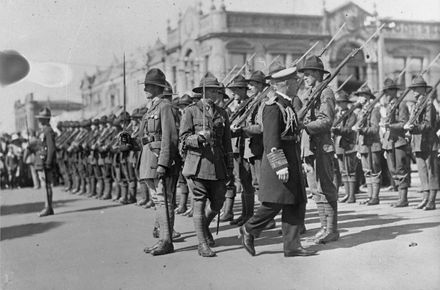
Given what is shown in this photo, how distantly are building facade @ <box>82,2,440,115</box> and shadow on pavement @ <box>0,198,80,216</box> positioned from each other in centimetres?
1194

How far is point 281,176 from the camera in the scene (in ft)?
18.3

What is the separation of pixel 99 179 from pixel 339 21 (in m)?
19.7

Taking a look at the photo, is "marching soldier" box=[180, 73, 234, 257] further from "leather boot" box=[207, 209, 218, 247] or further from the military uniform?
the military uniform

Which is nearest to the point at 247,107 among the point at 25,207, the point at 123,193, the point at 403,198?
the point at 403,198

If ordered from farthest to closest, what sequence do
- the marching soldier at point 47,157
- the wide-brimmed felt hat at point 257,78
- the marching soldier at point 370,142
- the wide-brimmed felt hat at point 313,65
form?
the marching soldier at point 47,157 < the marching soldier at point 370,142 < the wide-brimmed felt hat at point 257,78 < the wide-brimmed felt hat at point 313,65

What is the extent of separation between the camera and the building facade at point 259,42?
2638cm

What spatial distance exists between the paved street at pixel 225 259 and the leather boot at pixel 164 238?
0.36 ft

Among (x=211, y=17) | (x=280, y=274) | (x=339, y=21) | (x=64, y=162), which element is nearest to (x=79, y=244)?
(x=280, y=274)

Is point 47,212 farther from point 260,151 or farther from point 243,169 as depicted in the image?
point 260,151

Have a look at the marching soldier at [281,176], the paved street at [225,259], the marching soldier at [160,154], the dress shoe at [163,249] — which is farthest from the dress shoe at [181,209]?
the marching soldier at [281,176]

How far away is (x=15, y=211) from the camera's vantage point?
11914 mm

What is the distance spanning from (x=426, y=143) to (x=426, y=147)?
0.23 feet

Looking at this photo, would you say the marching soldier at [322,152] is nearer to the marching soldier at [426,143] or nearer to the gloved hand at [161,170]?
the gloved hand at [161,170]

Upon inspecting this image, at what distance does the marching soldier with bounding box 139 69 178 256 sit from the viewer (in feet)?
20.9
